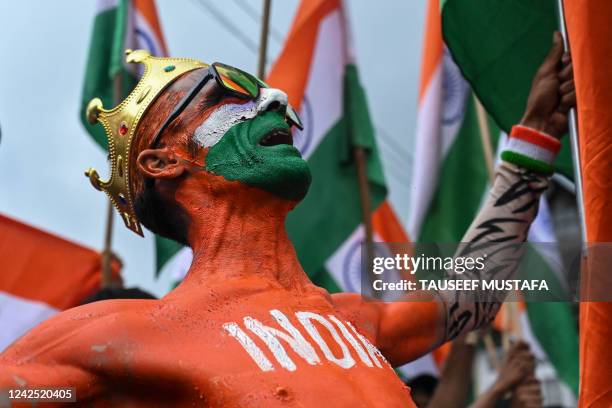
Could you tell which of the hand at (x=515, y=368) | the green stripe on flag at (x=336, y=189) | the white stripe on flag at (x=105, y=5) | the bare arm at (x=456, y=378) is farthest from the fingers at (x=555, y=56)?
the white stripe on flag at (x=105, y=5)

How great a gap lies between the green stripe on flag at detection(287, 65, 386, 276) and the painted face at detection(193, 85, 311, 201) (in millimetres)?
3532

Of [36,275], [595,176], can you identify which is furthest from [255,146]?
[36,275]

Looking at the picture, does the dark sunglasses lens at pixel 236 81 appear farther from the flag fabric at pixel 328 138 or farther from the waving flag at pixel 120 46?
the waving flag at pixel 120 46

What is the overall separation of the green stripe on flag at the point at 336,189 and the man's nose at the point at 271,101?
348 cm

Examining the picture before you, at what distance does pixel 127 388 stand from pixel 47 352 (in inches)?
7.4

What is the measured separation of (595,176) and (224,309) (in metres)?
1.09

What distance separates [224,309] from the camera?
7.48 feet

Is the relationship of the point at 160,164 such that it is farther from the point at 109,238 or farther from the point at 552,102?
the point at 109,238

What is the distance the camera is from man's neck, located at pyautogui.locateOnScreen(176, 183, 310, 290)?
2406 mm

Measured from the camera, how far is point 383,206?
7426mm

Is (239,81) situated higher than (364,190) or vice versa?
(239,81)

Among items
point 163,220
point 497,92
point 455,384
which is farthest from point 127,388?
point 455,384

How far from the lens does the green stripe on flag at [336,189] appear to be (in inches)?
248

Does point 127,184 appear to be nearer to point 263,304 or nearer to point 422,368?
point 263,304
